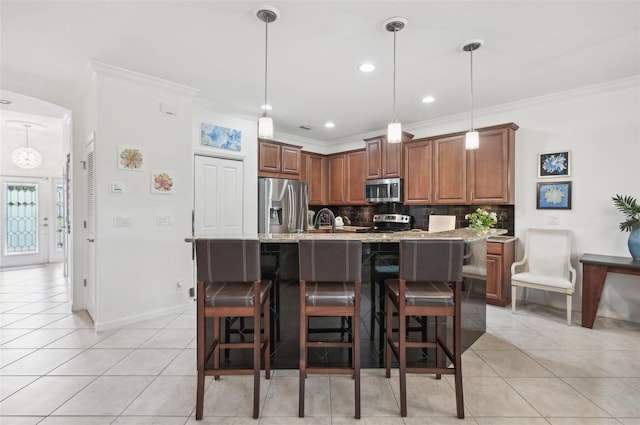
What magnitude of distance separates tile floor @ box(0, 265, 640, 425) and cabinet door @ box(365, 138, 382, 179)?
296 cm

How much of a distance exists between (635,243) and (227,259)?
410 cm

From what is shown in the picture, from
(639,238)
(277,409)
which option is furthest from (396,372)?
(639,238)

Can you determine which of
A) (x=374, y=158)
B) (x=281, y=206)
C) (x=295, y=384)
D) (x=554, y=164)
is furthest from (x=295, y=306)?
(x=554, y=164)

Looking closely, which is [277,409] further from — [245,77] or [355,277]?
[245,77]

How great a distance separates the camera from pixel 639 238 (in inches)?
124

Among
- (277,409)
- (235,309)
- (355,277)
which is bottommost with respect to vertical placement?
(277,409)

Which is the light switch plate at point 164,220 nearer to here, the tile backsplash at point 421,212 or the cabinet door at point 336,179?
the cabinet door at point 336,179

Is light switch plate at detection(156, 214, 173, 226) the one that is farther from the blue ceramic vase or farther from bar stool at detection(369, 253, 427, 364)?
the blue ceramic vase

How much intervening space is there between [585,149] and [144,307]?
549 centimetres

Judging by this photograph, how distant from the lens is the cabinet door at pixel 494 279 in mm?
3844

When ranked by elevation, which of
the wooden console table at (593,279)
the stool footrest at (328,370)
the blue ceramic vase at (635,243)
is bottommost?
the stool footrest at (328,370)

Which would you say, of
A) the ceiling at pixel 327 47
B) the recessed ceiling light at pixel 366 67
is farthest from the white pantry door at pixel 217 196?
the recessed ceiling light at pixel 366 67

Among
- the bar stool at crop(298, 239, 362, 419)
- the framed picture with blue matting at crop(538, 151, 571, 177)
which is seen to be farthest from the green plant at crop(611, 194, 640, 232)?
the bar stool at crop(298, 239, 362, 419)

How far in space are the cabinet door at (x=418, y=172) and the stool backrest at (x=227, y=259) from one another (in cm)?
354
